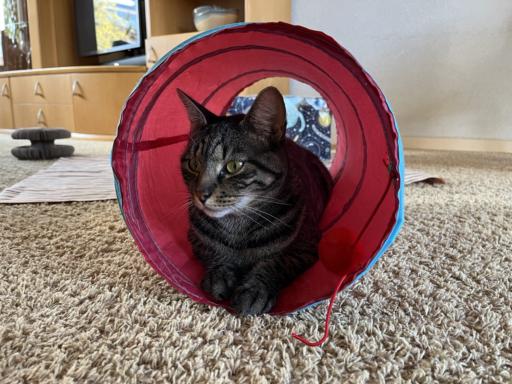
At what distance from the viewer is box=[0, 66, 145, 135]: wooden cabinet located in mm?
3396

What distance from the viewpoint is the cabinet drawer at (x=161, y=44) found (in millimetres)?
2949

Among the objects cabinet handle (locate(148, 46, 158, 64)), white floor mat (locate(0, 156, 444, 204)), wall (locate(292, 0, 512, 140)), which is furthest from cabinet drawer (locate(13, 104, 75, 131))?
wall (locate(292, 0, 512, 140))

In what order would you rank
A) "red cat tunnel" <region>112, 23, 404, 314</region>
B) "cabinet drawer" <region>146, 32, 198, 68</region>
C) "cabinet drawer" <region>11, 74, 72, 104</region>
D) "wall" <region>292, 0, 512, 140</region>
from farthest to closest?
"cabinet drawer" <region>11, 74, 72, 104</region> → "cabinet drawer" <region>146, 32, 198, 68</region> → "wall" <region>292, 0, 512, 140</region> → "red cat tunnel" <region>112, 23, 404, 314</region>

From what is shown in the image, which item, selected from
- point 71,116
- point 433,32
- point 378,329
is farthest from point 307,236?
point 71,116

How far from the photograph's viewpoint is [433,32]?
8.18 feet

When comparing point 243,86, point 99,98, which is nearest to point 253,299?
point 243,86

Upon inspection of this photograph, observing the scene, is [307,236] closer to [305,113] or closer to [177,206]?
[177,206]

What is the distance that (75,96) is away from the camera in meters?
3.52

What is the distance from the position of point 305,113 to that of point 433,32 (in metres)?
1.09

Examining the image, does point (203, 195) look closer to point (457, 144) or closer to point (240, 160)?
point (240, 160)

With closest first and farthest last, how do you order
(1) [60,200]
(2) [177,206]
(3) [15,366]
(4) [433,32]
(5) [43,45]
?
(3) [15,366] < (2) [177,206] < (1) [60,200] < (4) [433,32] < (5) [43,45]

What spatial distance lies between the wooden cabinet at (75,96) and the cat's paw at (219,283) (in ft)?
9.12

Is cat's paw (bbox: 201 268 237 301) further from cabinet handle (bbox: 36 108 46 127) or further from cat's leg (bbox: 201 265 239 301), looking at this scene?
cabinet handle (bbox: 36 108 46 127)

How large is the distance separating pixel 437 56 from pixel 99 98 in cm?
257
